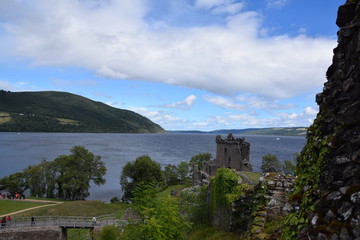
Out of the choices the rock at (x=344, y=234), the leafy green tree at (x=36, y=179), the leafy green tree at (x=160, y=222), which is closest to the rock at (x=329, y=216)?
the rock at (x=344, y=234)

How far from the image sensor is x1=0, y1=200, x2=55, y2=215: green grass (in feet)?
132

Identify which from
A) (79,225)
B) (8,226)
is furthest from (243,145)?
(8,226)

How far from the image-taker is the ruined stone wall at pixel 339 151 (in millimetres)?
5113

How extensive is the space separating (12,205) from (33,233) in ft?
47.4

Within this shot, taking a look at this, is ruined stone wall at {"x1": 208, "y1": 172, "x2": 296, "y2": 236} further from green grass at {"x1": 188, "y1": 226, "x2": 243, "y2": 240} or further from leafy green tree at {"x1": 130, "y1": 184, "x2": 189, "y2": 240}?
leafy green tree at {"x1": 130, "y1": 184, "x2": 189, "y2": 240}

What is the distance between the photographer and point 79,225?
34219 mm

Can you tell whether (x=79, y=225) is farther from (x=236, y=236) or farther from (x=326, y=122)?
(x=326, y=122)

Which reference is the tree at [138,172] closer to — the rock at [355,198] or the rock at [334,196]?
the rock at [334,196]

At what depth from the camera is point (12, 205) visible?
4294 cm

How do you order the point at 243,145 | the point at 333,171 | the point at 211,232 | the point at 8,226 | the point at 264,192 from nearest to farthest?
the point at 333,171, the point at 264,192, the point at 211,232, the point at 8,226, the point at 243,145

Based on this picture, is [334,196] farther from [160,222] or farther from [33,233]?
[33,233]

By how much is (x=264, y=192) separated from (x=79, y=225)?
99.1ft

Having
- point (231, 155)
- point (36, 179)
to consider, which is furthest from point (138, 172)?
point (36, 179)

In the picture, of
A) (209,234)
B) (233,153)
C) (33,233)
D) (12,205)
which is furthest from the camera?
(233,153)
